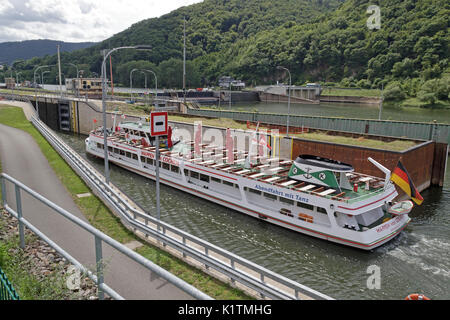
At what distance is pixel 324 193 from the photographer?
76.2ft

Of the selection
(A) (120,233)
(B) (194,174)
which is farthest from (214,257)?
(B) (194,174)

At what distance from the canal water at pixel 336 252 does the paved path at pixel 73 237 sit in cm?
825

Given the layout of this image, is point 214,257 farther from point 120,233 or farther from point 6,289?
point 6,289

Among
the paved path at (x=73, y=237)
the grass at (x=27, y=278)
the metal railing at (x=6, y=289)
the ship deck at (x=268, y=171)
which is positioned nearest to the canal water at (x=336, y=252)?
the ship deck at (x=268, y=171)

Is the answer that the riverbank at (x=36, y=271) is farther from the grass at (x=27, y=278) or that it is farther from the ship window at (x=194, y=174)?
the ship window at (x=194, y=174)

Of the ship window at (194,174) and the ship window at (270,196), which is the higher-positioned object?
the ship window at (194,174)

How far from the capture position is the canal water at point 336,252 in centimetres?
1873

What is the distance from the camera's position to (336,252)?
2233 centimetres

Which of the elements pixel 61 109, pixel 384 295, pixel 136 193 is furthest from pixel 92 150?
pixel 384 295

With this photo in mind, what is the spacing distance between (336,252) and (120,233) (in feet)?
43.9

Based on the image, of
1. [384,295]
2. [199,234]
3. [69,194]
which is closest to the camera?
[384,295]
